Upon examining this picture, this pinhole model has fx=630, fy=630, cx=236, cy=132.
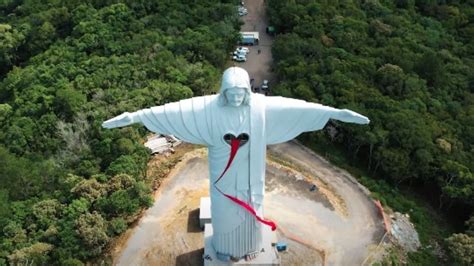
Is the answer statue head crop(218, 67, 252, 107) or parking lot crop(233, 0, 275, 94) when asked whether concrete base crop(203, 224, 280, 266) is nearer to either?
statue head crop(218, 67, 252, 107)

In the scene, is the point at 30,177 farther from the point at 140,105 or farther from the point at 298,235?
the point at 298,235

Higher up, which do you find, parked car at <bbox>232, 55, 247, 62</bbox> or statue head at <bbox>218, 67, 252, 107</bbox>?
statue head at <bbox>218, 67, 252, 107</bbox>

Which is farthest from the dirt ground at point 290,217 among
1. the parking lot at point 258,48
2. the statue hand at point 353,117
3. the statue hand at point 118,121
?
the statue hand at point 118,121

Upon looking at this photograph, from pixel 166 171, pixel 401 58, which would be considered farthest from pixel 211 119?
pixel 401 58

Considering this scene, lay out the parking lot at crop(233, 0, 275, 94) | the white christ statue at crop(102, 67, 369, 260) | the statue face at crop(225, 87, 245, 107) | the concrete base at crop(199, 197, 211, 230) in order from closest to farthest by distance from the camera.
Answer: the statue face at crop(225, 87, 245, 107), the white christ statue at crop(102, 67, 369, 260), the concrete base at crop(199, 197, 211, 230), the parking lot at crop(233, 0, 275, 94)

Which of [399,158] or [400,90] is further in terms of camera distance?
[400,90]

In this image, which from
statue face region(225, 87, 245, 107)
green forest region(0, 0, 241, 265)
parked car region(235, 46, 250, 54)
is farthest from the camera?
parked car region(235, 46, 250, 54)

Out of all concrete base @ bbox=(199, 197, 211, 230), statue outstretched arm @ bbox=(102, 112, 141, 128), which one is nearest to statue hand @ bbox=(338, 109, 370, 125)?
statue outstretched arm @ bbox=(102, 112, 141, 128)

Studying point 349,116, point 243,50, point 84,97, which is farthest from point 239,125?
point 243,50
